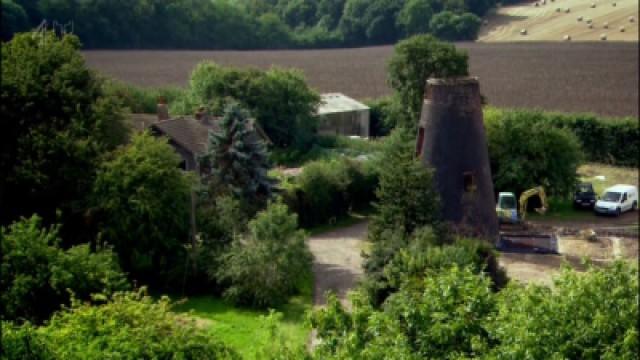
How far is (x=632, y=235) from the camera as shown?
1118 inches

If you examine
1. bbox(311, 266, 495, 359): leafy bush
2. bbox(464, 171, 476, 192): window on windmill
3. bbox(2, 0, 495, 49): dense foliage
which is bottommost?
bbox(311, 266, 495, 359): leafy bush

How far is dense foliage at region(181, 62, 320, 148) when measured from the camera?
127ft

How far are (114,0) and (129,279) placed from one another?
1379 centimetres

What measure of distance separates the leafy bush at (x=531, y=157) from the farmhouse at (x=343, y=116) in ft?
41.8

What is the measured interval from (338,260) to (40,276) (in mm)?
10370

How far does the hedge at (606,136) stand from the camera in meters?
39.4

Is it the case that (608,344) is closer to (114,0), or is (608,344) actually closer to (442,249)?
(442,249)

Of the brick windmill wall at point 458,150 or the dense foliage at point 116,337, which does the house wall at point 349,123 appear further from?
the dense foliage at point 116,337

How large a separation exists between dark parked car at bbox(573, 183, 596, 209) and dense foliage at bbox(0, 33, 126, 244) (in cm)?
1600

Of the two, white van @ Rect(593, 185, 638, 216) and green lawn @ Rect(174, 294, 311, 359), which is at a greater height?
white van @ Rect(593, 185, 638, 216)

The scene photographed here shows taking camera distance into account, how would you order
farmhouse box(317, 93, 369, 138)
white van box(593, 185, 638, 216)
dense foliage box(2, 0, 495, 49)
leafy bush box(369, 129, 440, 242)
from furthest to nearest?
1. farmhouse box(317, 93, 369, 138)
2. white van box(593, 185, 638, 216)
3. dense foliage box(2, 0, 495, 49)
4. leafy bush box(369, 129, 440, 242)

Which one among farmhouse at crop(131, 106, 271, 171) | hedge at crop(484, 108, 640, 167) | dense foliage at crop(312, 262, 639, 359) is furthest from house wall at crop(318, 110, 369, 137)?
dense foliage at crop(312, 262, 639, 359)

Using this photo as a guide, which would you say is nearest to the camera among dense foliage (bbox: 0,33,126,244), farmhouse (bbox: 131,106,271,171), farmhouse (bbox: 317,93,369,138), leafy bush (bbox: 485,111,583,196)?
dense foliage (bbox: 0,33,126,244)

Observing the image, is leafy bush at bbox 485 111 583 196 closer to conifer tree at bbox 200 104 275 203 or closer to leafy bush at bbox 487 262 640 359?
conifer tree at bbox 200 104 275 203
